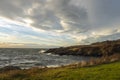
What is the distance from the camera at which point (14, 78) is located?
30.3 m

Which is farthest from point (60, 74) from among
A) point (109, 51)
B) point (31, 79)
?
point (109, 51)

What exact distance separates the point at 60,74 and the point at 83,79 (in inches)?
182

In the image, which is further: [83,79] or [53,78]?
[53,78]

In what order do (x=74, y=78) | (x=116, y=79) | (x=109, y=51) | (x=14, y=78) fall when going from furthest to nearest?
(x=109, y=51) < (x=14, y=78) < (x=74, y=78) < (x=116, y=79)

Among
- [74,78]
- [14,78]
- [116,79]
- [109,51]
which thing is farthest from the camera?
[109,51]

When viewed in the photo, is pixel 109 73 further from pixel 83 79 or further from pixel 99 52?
pixel 99 52

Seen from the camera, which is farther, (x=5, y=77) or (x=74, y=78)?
(x=5, y=77)

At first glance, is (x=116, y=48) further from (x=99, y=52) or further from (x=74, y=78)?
(x=74, y=78)

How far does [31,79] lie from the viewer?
94.1ft

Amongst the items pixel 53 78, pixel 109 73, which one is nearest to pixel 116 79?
pixel 109 73

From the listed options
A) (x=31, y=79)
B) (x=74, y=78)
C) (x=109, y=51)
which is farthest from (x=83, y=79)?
(x=109, y=51)

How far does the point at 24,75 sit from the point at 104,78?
452 inches

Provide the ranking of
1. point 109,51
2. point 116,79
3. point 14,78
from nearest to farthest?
1. point 116,79
2. point 14,78
3. point 109,51

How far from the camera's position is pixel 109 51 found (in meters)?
127
